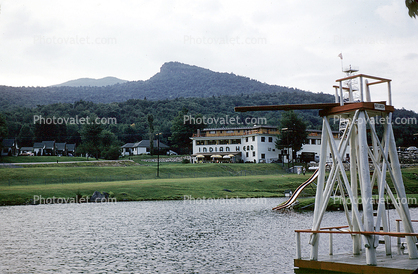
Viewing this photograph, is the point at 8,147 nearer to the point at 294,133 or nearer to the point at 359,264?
the point at 294,133

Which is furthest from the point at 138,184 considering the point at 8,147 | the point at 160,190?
the point at 8,147

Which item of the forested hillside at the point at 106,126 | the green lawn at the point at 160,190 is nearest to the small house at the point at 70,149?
the forested hillside at the point at 106,126

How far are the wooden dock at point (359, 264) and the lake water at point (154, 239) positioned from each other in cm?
207

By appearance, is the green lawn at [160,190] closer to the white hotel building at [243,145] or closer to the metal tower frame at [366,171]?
the metal tower frame at [366,171]

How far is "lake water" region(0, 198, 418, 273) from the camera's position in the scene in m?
20.3

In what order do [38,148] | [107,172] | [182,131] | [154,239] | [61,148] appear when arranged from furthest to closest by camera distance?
[61,148] → [182,131] → [38,148] → [107,172] → [154,239]

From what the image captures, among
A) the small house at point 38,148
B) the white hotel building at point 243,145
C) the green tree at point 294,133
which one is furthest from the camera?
the small house at point 38,148

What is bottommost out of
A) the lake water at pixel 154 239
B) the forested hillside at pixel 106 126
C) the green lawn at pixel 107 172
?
the lake water at pixel 154 239

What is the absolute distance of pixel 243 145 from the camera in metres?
124

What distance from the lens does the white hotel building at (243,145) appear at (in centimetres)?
11562

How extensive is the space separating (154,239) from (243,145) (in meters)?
97.4

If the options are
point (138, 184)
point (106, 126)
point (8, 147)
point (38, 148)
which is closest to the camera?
point (138, 184)

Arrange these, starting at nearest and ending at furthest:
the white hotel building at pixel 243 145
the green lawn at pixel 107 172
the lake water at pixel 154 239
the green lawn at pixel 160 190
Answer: the lake water at pixel 154 239 → the green lawn at pixel 160 190 → the green lawn at pixel 107 172 → the white hotel building at pixel 243 145

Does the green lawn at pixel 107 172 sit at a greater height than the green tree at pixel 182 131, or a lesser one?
lesser
